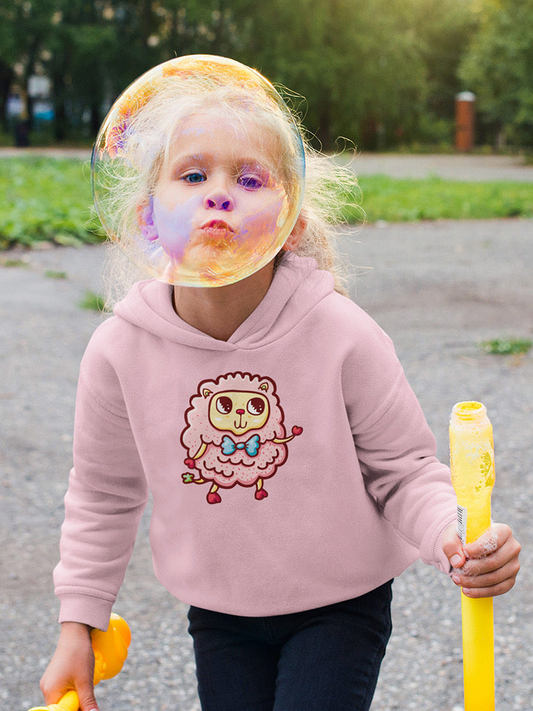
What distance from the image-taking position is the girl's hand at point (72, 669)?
152 cm

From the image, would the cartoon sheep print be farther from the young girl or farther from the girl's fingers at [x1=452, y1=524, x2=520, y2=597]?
the girl's fingers at [x1=452, y1=524, x2=520, y2=597]

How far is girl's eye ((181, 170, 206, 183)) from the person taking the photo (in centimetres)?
139

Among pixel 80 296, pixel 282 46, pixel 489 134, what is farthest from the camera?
pixel 489 134

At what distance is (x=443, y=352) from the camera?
16.4 ft

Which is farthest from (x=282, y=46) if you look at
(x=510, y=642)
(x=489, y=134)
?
(x=510, y=642)

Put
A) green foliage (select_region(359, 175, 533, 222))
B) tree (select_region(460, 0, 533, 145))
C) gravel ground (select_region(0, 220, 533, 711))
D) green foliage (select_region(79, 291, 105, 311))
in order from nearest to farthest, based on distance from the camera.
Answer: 1. gravel ground (select_region(0, 220, 533, 711))
2. green foliage (select_region(79, 291, 105, 311))
3. green foliage (select_region(359, 175, 533, 222))
4. tree (select_region(460, 0, 533, 145))

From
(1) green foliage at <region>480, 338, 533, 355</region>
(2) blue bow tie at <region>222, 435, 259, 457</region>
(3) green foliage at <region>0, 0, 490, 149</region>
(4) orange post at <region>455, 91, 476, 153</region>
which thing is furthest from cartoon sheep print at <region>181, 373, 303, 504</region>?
(4) orange post at <region>455, 91, 476, 153</region>

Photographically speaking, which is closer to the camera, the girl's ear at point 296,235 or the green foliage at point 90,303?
the girl's ear at point 296,235

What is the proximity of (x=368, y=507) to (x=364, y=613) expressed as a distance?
0.19 meters

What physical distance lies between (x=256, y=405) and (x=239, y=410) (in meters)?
0.03

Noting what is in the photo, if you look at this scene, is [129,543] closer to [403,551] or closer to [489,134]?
[403,551]

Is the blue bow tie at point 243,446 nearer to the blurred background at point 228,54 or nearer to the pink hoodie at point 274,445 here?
the pink hoodie at point 274,445

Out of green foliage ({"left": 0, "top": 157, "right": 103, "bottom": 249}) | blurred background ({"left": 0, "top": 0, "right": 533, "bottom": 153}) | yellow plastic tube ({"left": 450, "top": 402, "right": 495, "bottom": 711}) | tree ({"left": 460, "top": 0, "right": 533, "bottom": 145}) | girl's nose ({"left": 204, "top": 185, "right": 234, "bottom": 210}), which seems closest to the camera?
yellow plastic tube ({"left": 450, "top": 402, "right": 495, "bottom": 711})

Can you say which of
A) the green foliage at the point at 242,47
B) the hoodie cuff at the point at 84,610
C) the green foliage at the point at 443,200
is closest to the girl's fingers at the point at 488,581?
the hoodie cuff at the point at 84,610
